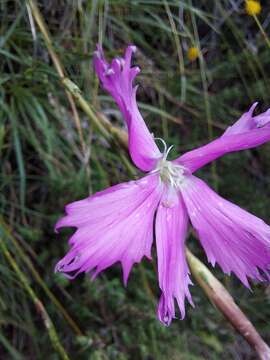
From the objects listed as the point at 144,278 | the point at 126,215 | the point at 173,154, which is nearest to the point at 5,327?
the point at 144,278

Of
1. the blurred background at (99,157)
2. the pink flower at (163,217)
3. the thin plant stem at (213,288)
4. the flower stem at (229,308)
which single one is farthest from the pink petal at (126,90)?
the blurred background at (99,157)

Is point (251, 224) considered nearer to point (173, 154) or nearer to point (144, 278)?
point (144, 278)

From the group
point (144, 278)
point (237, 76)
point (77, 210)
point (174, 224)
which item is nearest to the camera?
point (77, 210)

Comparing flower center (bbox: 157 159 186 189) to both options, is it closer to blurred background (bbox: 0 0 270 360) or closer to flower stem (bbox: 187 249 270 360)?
flower stem (bbox: 187 249 270 360)

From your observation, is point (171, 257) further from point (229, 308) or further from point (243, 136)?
point (243, 136)

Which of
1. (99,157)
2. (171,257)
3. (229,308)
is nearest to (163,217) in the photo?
(171,257)

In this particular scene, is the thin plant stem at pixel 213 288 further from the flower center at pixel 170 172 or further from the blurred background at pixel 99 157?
the blurred background at pixel 99 157
